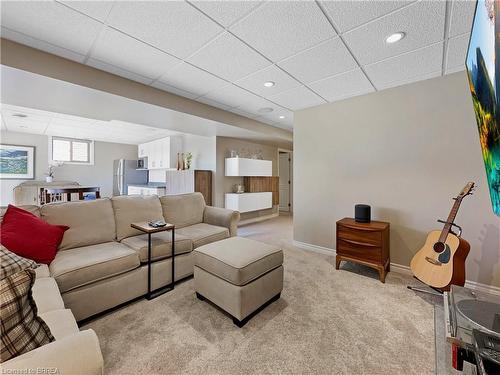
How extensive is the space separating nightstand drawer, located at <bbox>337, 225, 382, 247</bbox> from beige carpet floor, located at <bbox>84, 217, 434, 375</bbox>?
47cm

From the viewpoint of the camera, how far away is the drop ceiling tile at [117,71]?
218cm

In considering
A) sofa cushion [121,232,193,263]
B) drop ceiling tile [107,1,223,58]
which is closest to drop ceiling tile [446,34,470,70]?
drop ceiling tile [107,1,223,58]

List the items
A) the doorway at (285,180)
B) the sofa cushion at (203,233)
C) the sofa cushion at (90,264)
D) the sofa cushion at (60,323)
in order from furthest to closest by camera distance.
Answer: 1. the doorway at (285,180)
2. the sofa cushion at (203,233)
3. the sofa cushion at (90,264)
4. the sofa cushion at (60,323)

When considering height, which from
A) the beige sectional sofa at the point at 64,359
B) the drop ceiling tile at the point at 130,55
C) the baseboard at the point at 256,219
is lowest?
the baseboard at the point at 256,219

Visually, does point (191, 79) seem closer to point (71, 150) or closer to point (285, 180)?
point (285, 180)

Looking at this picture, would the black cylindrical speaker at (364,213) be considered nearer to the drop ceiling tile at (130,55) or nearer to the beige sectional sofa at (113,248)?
the beige sectional sofa at (113,248)

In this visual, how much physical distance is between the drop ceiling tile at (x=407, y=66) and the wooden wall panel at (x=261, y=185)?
3.44m

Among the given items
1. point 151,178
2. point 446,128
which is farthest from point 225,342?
point 151,178

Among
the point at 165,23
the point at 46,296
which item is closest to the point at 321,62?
the point at 165,23

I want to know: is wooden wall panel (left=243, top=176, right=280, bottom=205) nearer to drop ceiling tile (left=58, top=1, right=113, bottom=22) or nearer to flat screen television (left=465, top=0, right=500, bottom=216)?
drop ceiling tile (left=58, top=1, right=113, bottom=22)

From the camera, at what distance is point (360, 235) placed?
246cm

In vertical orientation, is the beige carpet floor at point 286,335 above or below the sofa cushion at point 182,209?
below

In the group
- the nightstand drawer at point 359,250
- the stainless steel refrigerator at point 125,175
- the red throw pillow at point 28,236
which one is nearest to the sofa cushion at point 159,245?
the red throw pillow at point 28,236

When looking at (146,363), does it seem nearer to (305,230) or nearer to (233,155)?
(305,230)
